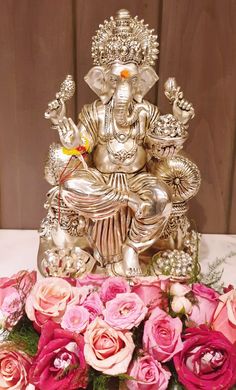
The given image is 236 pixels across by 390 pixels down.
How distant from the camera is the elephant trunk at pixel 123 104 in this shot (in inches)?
44.9

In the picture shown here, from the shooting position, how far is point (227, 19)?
1.35 meters

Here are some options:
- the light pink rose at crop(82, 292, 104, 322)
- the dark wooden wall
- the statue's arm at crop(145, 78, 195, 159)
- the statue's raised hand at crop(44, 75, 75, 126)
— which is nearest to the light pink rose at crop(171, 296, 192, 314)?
the light pink rose at crop(82, 292, 104, 322)

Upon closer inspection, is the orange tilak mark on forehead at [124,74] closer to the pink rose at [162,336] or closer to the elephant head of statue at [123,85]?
the elephant head of statue at [123,85]

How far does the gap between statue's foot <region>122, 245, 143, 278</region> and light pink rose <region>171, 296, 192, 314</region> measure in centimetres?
29

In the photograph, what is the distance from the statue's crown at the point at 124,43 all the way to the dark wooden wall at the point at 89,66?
0.20m

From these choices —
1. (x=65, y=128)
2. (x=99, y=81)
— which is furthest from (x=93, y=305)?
(x=99, y=81)

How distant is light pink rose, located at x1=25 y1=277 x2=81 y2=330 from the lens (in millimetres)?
895

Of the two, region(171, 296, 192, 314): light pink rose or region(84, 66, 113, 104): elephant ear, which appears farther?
region(84, 66, 113, 104): elephant ear

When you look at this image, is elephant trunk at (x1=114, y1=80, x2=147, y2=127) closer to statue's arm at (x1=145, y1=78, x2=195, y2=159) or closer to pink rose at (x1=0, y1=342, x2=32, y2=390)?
statue's arm at (x1=145, y1=78, x2=195, y2=159)

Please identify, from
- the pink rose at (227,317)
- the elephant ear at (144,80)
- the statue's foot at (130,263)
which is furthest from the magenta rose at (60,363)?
the elephant ear at (144,80)

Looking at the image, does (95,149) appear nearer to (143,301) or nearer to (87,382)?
(143,301)

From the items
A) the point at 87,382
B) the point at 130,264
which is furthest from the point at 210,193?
the point at 87,382

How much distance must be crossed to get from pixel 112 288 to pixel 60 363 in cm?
15

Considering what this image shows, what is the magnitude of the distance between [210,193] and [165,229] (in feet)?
1.02
